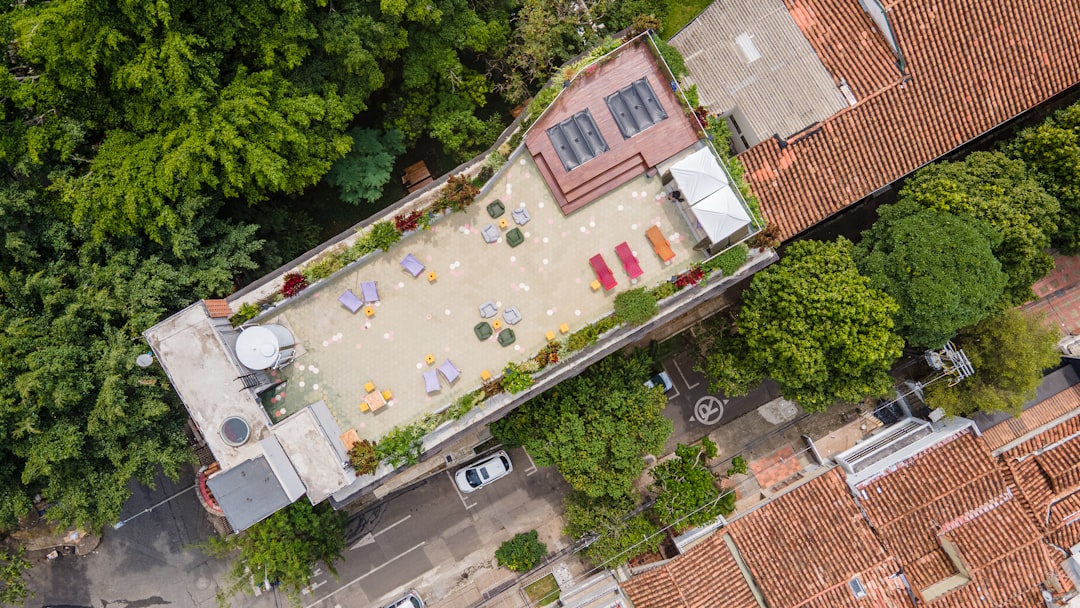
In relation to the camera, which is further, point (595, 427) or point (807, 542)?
point (807, 542)

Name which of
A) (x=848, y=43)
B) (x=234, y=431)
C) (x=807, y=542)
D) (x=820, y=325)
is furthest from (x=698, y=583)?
(x=848, y=43)

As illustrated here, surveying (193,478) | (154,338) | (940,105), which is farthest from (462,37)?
(193,478)

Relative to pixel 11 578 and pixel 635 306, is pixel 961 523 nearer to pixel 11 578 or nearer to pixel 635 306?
pixel 635 306

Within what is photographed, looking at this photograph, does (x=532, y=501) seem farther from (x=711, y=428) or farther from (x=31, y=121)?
(x=31, y=121)

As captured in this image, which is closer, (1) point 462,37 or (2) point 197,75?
(2) point 197,75

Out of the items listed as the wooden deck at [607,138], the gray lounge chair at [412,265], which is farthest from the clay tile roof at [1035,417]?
the gray lounge chair at [412,265]

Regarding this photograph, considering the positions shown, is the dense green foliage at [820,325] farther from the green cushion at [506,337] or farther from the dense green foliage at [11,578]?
the dense green foliage at [11,578]
